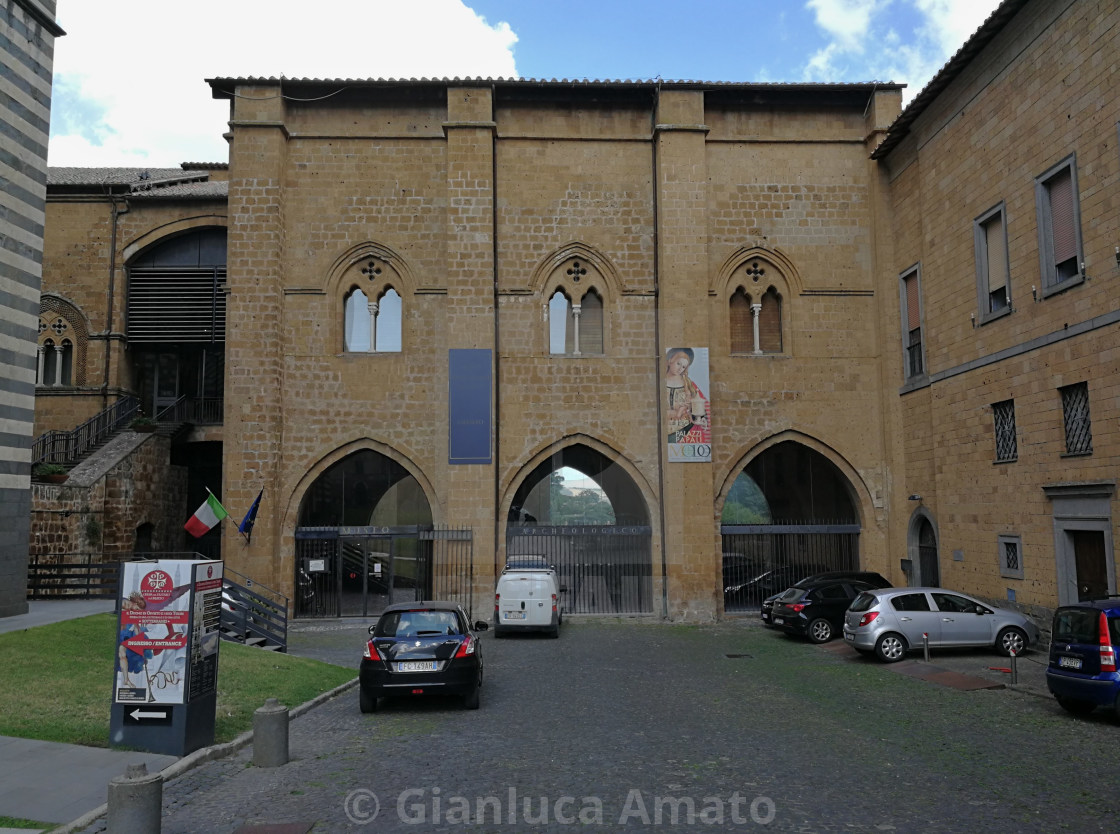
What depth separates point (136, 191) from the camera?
26953 mm

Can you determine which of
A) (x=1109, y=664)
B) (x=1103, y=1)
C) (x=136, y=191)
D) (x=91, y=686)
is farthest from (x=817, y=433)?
(x=136, y=191)

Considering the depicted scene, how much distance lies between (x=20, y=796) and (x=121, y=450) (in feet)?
58.1

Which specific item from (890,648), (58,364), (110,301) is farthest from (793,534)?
(58,364)

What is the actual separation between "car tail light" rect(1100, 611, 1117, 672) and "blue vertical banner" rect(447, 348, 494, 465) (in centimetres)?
1424

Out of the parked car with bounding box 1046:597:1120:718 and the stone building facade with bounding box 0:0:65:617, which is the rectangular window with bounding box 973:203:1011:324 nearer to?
the parked car with bounding box 1046:597:1120:718

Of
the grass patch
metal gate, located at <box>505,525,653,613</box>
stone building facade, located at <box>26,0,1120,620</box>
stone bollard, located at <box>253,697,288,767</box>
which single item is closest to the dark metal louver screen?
stone building facade, located at <box>26,0,1120,620</box>

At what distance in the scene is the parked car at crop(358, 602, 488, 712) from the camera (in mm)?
10523

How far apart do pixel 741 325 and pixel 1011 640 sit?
10607mm

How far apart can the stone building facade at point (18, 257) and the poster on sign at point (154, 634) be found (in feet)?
31.6

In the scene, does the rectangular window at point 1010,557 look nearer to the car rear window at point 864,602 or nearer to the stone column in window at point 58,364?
the car rear window at point 864,602

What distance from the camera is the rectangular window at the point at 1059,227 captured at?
583 inches

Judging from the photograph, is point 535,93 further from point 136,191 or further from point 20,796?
point 20,796

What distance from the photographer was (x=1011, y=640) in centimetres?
1500

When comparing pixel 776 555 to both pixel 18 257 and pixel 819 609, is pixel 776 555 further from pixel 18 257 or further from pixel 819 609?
pixel 18 257
